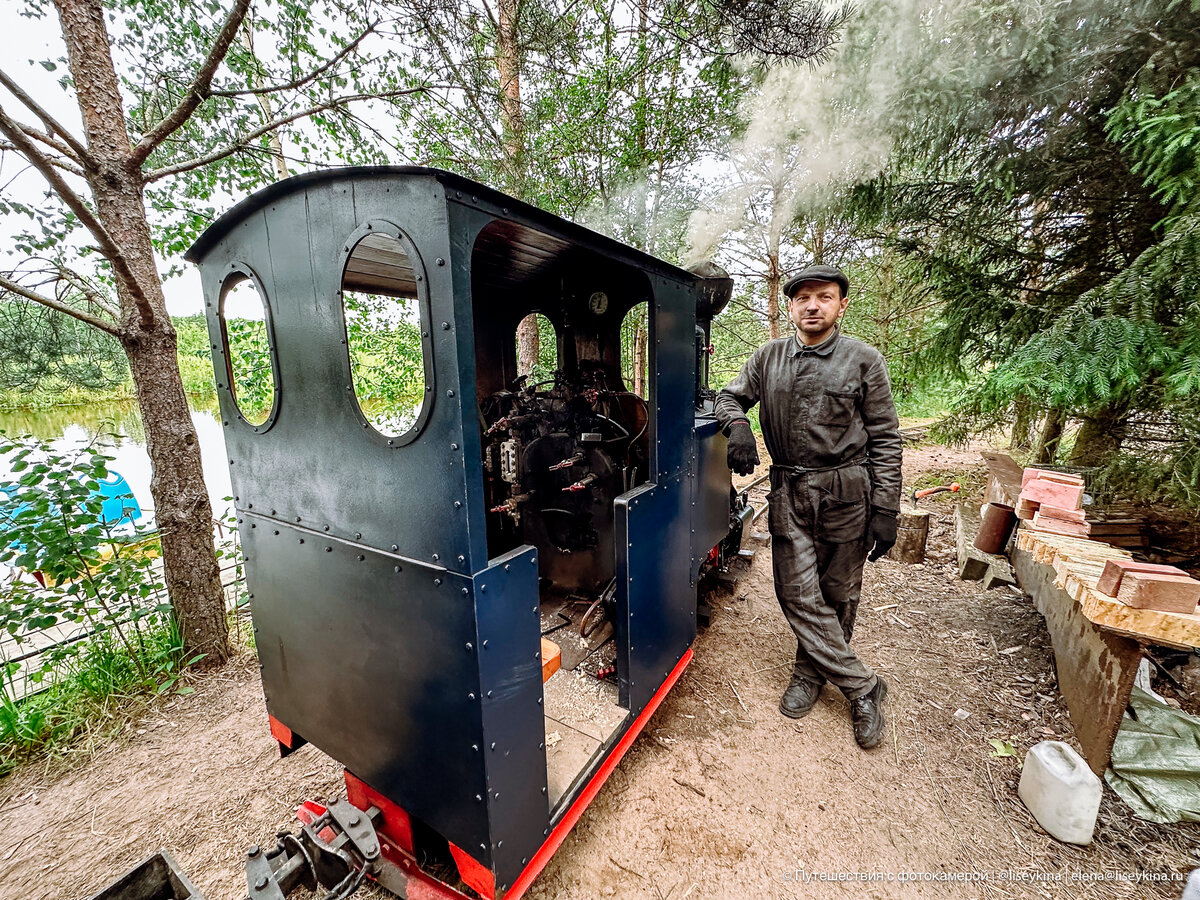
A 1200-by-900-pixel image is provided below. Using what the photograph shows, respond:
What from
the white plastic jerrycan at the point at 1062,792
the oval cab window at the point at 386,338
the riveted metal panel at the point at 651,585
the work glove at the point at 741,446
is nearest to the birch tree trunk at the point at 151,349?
the oval cab window at the point at 386,338

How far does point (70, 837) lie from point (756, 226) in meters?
9.67

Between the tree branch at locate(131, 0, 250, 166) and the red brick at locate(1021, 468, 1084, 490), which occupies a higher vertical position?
the tree branch at locate(131, 0, 250, 166)

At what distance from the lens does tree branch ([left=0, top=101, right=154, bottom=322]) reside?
183 cm

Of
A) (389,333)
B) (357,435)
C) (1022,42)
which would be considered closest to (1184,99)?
(1022,42)

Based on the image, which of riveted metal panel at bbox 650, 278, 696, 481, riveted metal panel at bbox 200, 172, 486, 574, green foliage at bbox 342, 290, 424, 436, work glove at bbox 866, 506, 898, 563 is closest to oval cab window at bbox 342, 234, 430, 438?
green foliage at bbox 342, 290, 424, 436

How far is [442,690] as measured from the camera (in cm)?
141

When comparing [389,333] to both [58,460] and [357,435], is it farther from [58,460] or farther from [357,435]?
[357,435]

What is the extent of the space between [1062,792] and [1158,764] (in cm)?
58

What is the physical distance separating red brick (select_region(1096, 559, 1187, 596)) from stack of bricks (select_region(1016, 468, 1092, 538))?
33.9 inches

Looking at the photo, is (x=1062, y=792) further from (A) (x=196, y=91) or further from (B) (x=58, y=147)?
(B) (x=58, y=147)

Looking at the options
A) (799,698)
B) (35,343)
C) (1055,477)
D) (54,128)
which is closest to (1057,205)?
(1055,477)

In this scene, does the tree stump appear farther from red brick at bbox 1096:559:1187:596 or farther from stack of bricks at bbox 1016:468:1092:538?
red brick at bbox 1096:559:1187:596

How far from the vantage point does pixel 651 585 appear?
2.35 m

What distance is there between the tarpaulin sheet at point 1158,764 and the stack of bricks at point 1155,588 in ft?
2.68
